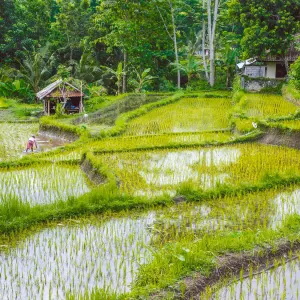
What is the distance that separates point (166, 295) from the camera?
409 centimetres

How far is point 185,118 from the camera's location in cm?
1571

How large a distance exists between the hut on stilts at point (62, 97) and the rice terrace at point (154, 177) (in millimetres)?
68

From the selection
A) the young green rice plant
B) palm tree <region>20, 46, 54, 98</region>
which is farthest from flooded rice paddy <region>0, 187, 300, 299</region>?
palm tree <region>20, 46, 54, 98</region>

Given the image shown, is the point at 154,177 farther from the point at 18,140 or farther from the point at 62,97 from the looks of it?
the point at 62,97

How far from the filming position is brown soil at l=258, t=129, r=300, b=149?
10.9 m

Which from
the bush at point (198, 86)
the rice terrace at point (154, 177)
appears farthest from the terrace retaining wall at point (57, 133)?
the bush at point (198, 86)

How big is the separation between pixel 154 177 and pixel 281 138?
416 centimetres

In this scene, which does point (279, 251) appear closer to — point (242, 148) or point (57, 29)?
point (242, 148)

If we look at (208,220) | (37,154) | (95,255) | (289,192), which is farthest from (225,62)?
(95,255)

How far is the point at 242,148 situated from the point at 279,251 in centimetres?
584

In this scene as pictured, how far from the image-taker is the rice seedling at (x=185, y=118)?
14.1 metres

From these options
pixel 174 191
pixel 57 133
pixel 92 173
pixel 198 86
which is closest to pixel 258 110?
pixel 57 133

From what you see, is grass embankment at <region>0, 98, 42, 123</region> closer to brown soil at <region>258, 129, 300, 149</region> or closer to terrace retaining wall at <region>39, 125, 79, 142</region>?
terrace retaining wall at <region>39, 125, 79, 142</region>

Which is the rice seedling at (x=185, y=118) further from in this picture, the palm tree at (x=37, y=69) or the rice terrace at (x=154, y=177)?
the palm tree at (x=37, y=69)
